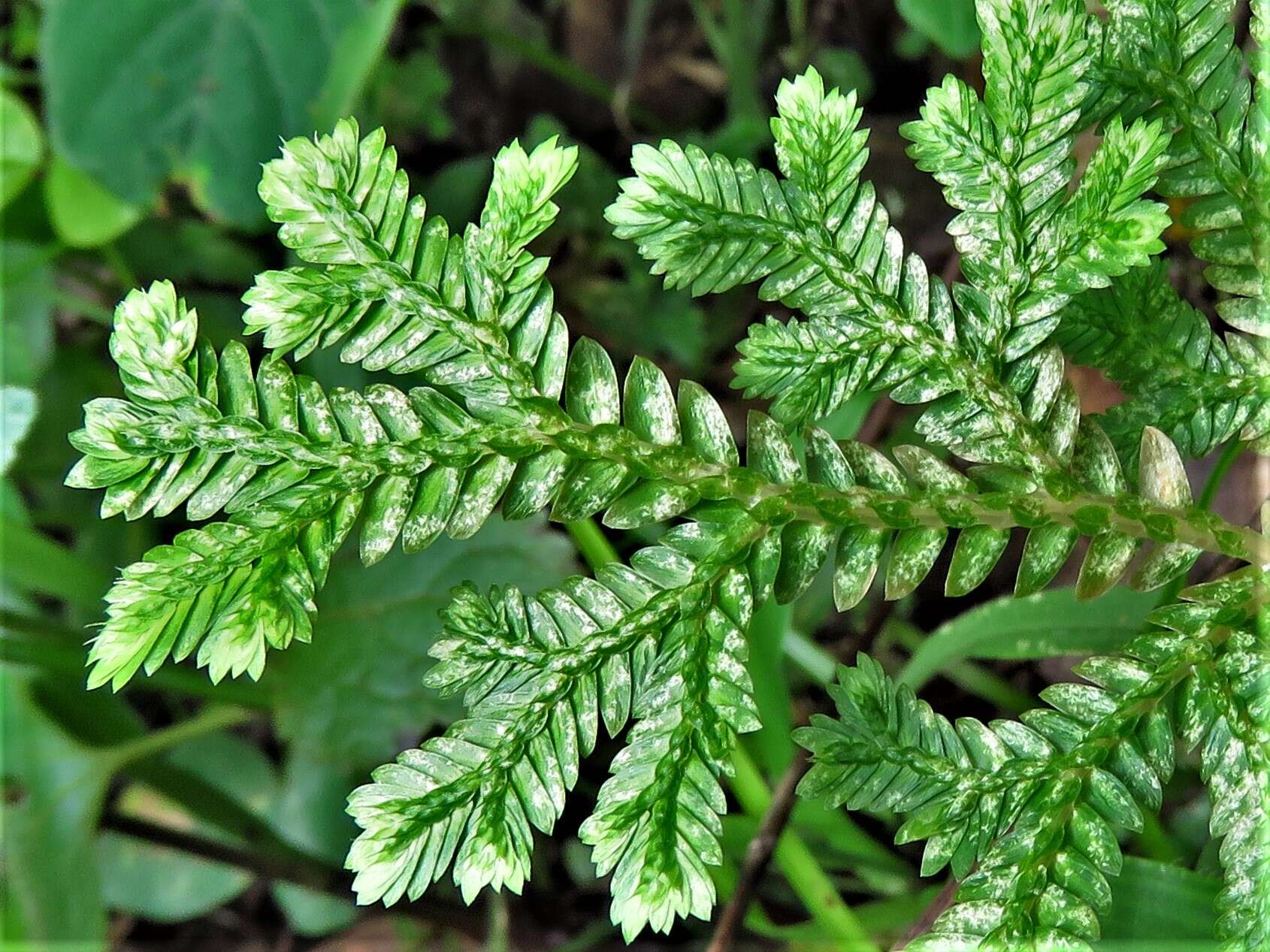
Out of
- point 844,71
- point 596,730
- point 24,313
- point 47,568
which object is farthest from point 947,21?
point 24,313

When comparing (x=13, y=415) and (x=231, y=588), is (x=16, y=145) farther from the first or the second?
(x=231, y=588)

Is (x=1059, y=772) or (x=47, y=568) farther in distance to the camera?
(x=47, y=568)

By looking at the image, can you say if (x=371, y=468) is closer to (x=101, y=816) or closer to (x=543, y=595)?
(x=543, y=595)

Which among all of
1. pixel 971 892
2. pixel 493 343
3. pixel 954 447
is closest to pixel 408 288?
pixel 493 343

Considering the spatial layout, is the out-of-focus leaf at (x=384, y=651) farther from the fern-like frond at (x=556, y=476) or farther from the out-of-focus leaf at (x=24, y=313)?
the fern-like frond at (x=556, y=476)

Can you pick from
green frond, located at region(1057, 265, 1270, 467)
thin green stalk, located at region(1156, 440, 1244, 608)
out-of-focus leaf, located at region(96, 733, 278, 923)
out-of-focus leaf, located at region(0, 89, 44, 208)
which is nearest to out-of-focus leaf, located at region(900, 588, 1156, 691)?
thin green stalk, located at region(1156, 440, 1244, 608)

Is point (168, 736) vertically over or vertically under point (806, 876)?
under

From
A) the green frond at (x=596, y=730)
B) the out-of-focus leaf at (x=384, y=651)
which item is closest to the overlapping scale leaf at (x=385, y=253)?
the green frond at (x=596, y=730)
